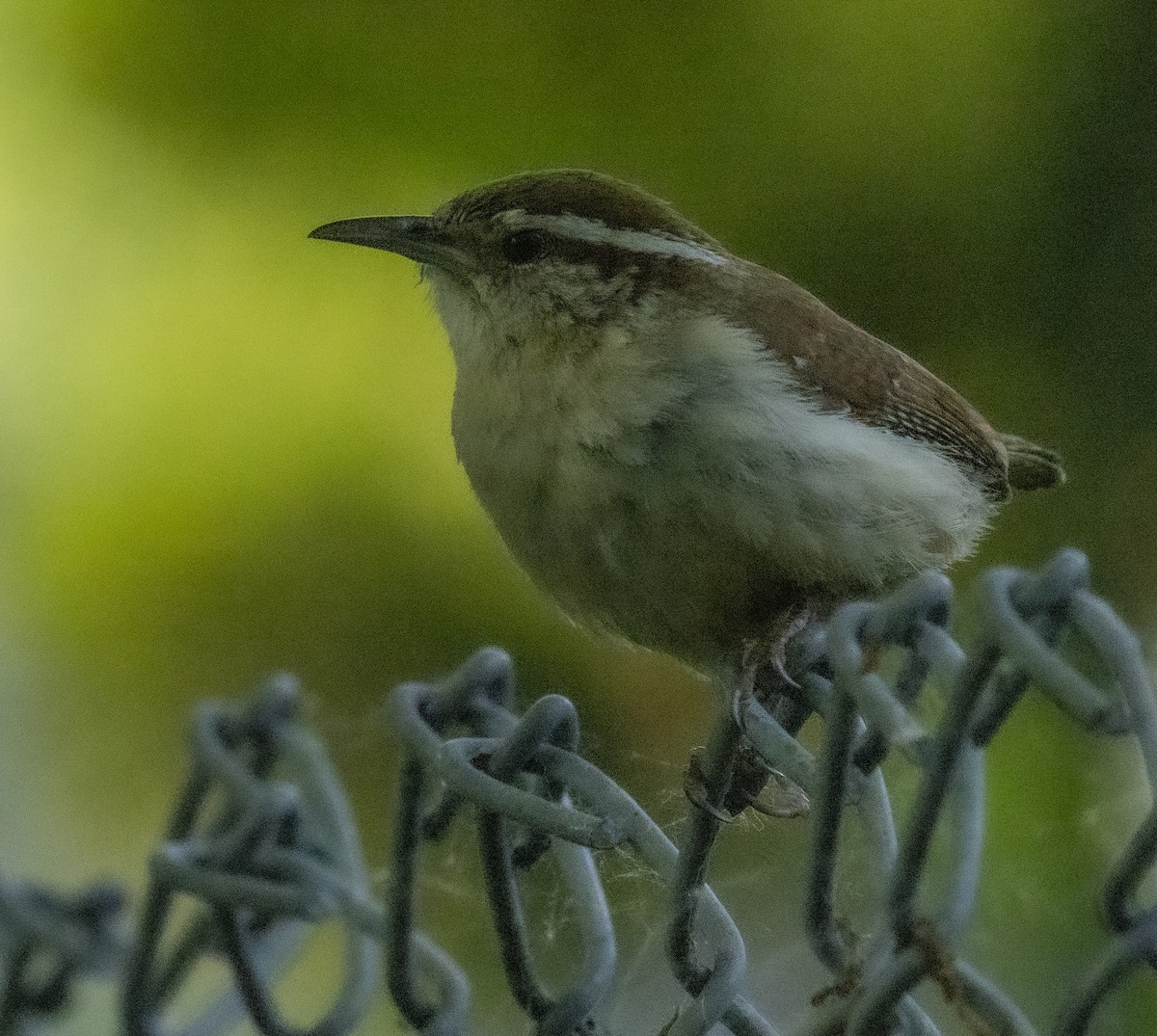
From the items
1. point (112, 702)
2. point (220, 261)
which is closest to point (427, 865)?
point (112, 702)

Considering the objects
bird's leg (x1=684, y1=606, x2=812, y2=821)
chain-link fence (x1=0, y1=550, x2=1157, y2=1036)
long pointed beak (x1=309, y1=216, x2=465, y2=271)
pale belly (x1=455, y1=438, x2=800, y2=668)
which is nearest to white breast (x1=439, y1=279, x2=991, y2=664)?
pale belly (x1=455, y1=438, x2=800, y2=668)

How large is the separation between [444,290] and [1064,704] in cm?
152

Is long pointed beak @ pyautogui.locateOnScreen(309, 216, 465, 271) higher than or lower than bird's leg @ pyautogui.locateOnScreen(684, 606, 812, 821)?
higher

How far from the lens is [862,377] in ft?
6.05

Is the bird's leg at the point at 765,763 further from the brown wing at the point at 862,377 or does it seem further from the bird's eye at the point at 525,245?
the bird's eye at the point at 525,245

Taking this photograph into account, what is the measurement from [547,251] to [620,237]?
0.33ft

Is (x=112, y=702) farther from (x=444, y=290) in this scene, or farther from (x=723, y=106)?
(x=723, y=106)

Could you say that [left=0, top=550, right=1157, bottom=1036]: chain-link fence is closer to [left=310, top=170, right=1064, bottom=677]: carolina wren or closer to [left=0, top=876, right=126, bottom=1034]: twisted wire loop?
[left=0, top=876, right=126, bottom=1034]: twisted wire loop

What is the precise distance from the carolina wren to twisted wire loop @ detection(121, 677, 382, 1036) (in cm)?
45

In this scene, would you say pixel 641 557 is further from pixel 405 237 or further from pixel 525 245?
pixel 405 237

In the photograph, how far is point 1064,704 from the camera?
0.61 m

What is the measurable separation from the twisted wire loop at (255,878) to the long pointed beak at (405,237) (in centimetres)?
91

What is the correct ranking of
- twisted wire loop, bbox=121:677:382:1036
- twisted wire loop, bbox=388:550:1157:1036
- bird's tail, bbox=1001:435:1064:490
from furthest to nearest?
1. bird's tail, bbox=1001:435:1064:490
2. twisted wire loop, bbox=121:677:382:1036
3. twisted wire loop, bbox=388:550:1157:1036

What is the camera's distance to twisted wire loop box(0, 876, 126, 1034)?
4.55ft
